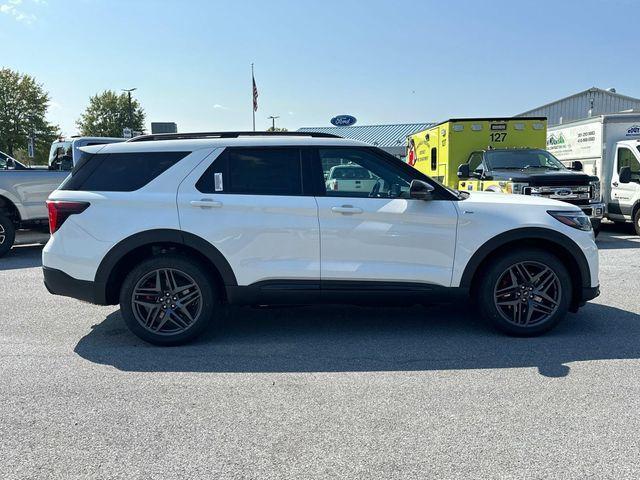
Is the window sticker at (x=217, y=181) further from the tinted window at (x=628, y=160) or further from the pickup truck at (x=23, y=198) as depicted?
the tinted window at (x=628, y=160)

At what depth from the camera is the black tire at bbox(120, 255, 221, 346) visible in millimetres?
4594

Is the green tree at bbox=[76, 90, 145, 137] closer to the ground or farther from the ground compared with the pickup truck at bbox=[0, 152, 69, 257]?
farther from the ground

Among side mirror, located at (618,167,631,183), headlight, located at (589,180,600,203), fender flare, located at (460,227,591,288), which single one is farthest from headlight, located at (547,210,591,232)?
side mirror, located at (618,167,631,183)

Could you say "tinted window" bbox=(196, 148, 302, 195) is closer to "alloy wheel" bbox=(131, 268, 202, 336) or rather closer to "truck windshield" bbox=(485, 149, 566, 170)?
"alloy wheel" bbox=(131, 268, 202, 336)

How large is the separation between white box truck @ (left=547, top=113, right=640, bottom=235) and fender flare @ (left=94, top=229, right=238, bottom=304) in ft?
34.3

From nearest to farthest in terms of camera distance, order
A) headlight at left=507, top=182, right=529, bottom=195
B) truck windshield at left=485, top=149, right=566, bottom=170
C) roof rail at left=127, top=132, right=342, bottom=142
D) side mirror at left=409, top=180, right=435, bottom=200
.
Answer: side mirror at left=409, top=180, right=435, bottom=200
roof rail at left=127, top=132, right=342, bottom=142
headlight at left=507, top=182, right=529, bottom=195
truck windshield at left=485, top=149, right=566, bottom=170

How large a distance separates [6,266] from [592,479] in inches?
362

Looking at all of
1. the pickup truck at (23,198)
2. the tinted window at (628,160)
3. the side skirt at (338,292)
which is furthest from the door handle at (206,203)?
the tinted window at (628,160)

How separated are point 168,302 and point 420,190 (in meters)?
2.40

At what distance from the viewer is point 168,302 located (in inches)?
183

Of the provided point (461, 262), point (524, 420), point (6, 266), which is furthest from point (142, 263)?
point (6, 266)

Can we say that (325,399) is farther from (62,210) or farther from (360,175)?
(62,210)

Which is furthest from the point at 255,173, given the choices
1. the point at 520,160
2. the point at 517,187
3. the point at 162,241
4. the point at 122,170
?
the point at 520,160

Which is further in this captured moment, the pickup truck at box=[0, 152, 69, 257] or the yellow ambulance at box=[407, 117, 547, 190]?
the yellow ambulance at box=[407, 117, 547, 190]
